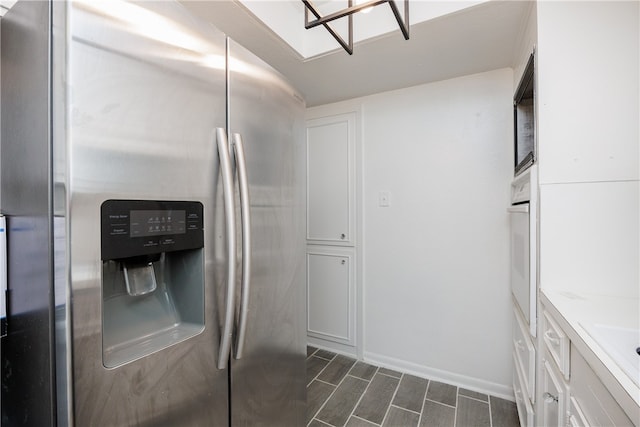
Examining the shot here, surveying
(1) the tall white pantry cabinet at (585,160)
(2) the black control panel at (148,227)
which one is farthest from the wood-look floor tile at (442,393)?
(2) the black control panel at (148,227)

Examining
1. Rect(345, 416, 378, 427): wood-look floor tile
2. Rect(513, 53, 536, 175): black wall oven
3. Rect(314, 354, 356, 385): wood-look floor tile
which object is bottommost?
Rect(345, 416, 378, 427): wood-look floor tile

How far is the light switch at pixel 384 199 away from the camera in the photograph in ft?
7.65

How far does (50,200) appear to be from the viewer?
611 millimetres

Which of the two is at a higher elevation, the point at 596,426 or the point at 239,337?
the point at 239,337

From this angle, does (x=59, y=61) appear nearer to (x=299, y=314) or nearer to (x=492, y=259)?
(x=299, y=314)

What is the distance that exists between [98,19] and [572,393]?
1558 millimetres

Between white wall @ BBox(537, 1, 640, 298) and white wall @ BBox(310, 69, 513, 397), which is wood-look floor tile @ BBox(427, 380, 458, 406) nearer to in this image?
white wall @ BBox(310, 69, 513, 397)

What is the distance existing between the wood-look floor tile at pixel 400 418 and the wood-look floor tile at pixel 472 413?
0.24 meters

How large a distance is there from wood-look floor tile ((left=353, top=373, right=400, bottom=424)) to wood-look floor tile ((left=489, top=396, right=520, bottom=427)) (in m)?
0.59

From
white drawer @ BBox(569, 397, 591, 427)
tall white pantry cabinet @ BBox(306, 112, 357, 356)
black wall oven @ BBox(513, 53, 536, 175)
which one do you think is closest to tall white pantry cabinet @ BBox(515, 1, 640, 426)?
black wall oven @ BBox(513, 53, 536, 175)

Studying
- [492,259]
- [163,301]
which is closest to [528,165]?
[492,259]

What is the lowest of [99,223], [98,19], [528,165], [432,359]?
[432,359]

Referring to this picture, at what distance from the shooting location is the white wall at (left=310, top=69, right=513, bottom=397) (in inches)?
77.9

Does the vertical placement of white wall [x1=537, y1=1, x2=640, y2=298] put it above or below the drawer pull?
Answer: above
